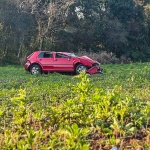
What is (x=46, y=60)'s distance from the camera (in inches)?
834

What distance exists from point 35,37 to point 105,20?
8.71m

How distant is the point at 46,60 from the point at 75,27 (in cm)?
1819

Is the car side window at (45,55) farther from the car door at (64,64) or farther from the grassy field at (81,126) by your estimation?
the grassy field at (81,126)

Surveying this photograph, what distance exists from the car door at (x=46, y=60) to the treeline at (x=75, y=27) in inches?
462

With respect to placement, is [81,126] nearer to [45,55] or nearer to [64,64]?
[64,64]

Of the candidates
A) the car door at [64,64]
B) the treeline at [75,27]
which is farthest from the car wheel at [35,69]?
the treeline at [75,27]

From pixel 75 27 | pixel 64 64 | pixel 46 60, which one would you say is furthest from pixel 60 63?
pixel 75 27

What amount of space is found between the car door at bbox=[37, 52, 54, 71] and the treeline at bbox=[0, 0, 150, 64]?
462 inches

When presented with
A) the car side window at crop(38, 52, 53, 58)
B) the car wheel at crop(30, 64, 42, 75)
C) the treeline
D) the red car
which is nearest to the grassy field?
the red car

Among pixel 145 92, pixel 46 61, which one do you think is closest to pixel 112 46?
pixel 46 61

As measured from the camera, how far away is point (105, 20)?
132 ft

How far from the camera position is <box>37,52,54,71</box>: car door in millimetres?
20984

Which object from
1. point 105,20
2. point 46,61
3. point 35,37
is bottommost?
point 46,61

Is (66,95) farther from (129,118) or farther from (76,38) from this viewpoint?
(76,38)
